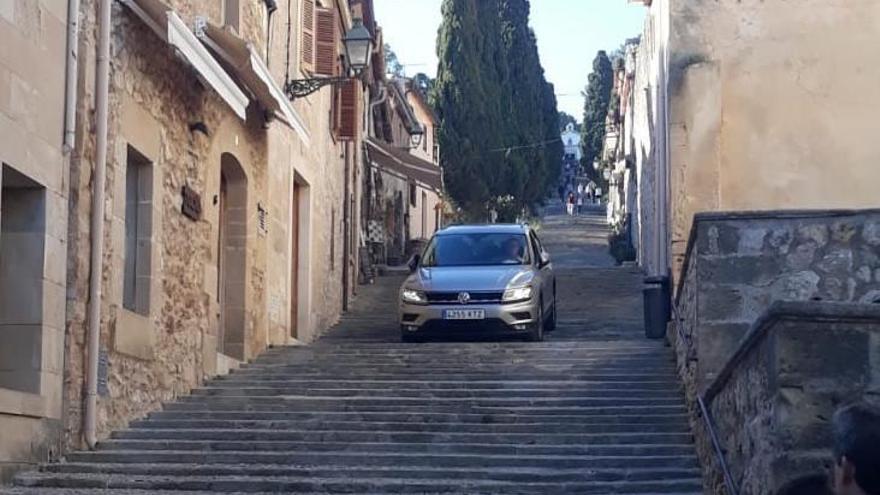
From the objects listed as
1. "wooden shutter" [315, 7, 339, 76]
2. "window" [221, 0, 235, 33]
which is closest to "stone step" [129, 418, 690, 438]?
"window" [221, 0, 235, 33]

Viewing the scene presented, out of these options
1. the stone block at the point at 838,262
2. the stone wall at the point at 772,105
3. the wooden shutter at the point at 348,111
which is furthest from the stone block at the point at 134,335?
the wooden shutter at the point at 348,111

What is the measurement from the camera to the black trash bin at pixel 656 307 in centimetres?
1583

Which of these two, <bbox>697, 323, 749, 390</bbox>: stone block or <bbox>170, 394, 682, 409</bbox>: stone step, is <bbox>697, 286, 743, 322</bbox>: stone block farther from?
<bbox>170, 394, 682, 409</bbox>: stone step

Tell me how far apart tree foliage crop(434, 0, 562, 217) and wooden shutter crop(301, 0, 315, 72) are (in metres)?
24.6

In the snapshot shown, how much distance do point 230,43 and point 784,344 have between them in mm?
7722

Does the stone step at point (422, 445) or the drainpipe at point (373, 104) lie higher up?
the drainpipe at point (373, 104)

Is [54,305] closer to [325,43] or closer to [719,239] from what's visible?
[719,239]

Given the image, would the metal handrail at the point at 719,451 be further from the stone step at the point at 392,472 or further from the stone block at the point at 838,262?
the stone block at the point at 838,262

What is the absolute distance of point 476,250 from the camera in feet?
57.3

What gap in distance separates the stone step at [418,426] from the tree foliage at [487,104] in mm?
32848

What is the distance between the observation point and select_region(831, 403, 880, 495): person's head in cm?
321

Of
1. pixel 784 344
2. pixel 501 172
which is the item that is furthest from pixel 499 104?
pixel 784 344

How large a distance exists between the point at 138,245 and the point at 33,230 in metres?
2.24

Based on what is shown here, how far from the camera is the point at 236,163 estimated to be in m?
15.1
